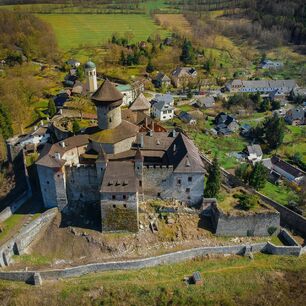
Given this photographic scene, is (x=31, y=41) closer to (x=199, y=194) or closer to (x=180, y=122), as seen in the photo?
(x=180, y=122)

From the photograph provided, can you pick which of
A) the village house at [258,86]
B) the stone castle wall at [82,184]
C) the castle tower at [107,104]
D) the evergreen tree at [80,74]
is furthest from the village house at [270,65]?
the stone castle wall at [82,184]

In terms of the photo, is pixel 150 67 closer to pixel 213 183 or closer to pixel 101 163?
pixel 213 183

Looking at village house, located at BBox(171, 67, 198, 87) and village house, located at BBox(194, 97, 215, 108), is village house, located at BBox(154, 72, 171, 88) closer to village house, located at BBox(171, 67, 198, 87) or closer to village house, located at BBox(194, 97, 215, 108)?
village house, located at BBox(171, 67, 198, 87)

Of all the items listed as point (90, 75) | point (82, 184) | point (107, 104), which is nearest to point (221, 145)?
point (107, 104)

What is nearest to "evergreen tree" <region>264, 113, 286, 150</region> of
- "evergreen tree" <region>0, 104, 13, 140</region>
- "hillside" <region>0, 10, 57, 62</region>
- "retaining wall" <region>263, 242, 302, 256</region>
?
Answer: "retaining wall" <region>263, 242, 302, 256</region>

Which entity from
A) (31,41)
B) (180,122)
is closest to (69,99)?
(180,122)

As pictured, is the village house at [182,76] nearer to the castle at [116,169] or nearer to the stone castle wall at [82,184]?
the castle at [116,169]
